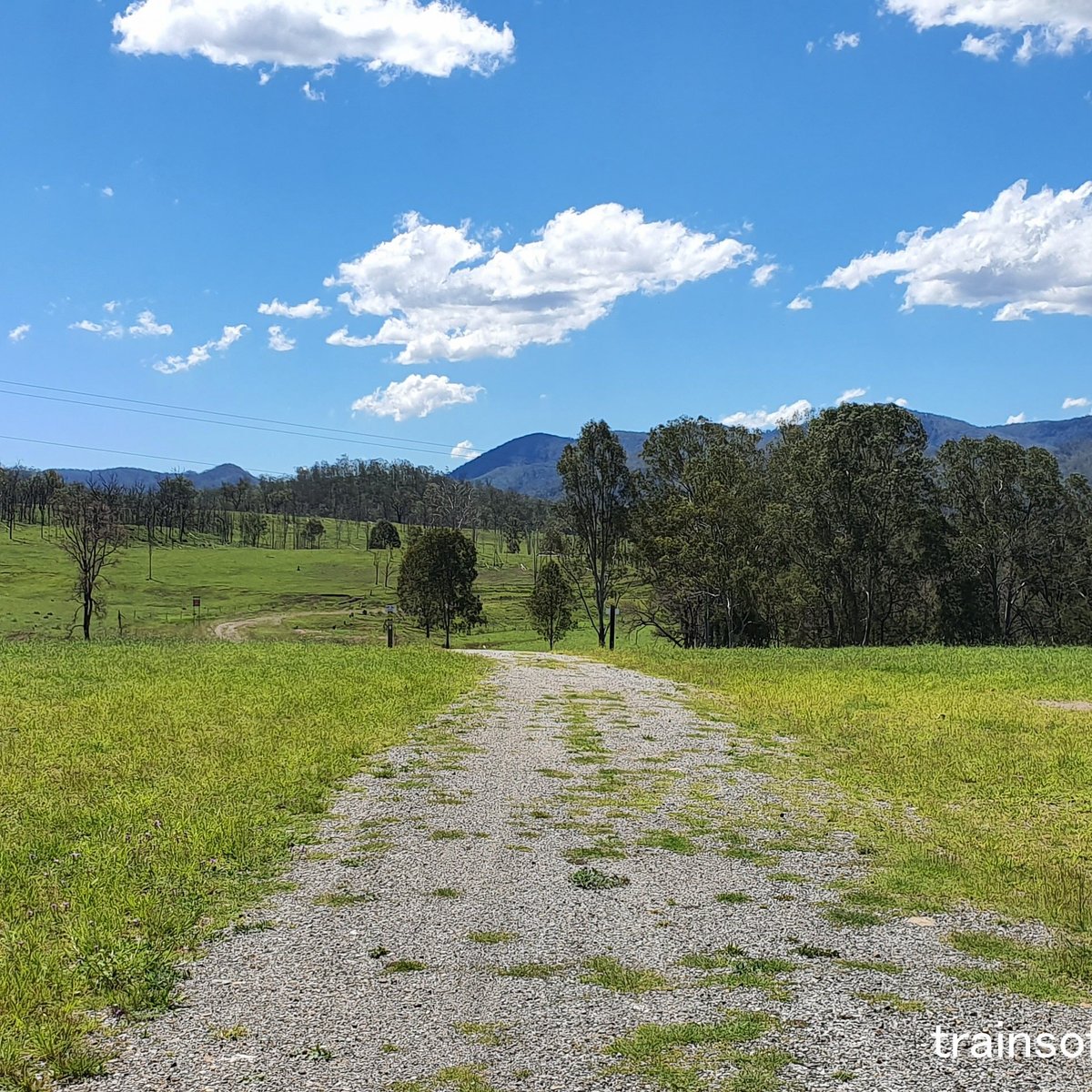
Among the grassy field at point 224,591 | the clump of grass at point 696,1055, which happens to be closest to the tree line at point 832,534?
the grassy field at point 224,591

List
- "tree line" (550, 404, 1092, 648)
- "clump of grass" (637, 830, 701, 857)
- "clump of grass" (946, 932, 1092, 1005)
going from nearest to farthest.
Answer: "clump of grass" (946, 932, 1092, 1005), "clump of grass" (637, 830, 701, 857), "tree line" (550, 404, 1092, 648)

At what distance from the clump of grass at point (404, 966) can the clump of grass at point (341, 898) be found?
1339mm

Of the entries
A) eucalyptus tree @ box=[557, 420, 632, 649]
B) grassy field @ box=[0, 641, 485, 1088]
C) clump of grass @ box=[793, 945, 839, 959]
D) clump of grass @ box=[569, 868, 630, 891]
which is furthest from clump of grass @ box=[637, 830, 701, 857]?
eucalyptus tree @ box=[557, 420, 632, 649]

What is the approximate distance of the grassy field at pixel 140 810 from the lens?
5.78 meters

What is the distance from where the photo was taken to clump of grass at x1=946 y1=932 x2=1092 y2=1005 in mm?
5730

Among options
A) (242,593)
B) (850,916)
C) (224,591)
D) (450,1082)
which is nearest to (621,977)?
(450,1082)

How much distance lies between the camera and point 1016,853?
30.3ft

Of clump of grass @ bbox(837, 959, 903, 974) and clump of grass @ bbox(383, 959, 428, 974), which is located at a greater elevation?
clump of grass @ bbox(837, 959, 903, 974)

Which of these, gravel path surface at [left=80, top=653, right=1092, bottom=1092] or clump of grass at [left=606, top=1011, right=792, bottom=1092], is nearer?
clump of grass at [left=606, top=1011, right=792, bottom=1092]

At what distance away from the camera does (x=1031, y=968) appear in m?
6.11

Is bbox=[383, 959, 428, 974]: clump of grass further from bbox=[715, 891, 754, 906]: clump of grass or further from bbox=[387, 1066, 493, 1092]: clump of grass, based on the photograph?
bbox=[715, 891, 754, 906]: clump of grass

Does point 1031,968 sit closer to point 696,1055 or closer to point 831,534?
point 696,1055

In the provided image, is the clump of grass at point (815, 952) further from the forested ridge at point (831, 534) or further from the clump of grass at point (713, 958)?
the forested ridge at point (831, 534)

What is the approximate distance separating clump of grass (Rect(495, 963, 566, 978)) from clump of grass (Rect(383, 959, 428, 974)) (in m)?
0.51
